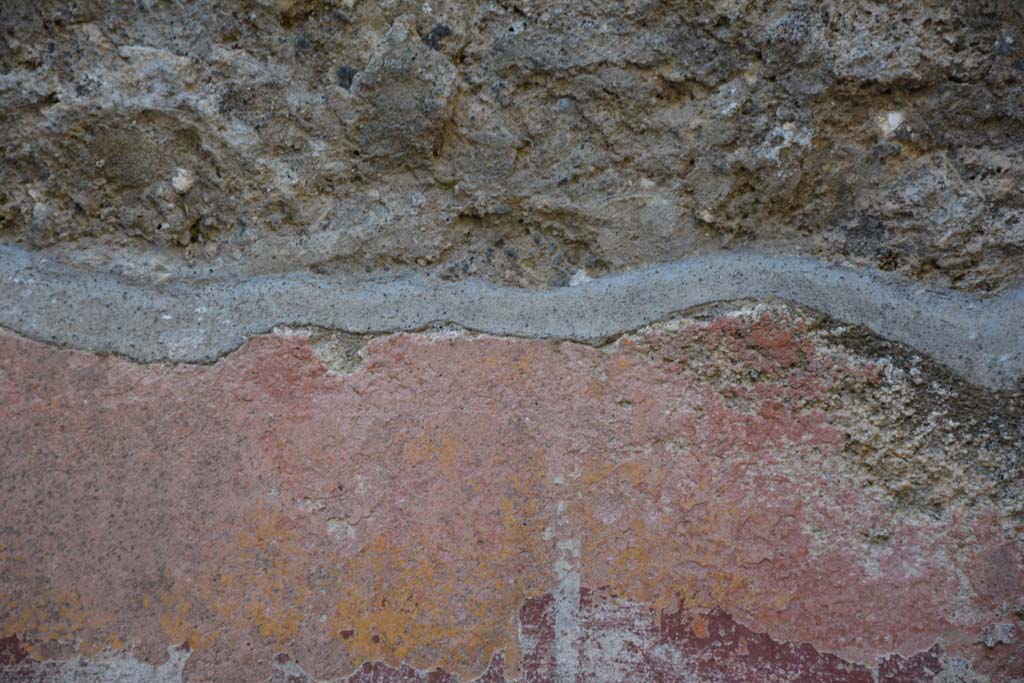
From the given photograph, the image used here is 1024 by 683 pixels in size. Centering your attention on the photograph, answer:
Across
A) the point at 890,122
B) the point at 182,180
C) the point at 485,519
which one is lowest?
the point at 485,519

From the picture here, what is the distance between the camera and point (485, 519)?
0.88 meters

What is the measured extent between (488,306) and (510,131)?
0.58ft

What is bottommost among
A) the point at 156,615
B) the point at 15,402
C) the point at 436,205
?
the point at 156,615

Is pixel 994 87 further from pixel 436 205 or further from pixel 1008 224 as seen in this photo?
pixel 436 205

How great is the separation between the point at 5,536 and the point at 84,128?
0.40 m

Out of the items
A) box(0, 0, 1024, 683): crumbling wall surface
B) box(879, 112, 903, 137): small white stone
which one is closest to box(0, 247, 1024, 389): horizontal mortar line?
box(0, 0, 1024, 683): crumbling wall surface

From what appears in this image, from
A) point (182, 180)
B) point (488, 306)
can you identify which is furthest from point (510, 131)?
point (182, 180)

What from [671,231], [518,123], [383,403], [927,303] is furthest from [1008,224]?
[383,403]

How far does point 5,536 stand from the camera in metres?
0.86

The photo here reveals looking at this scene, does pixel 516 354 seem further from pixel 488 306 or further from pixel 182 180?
pixel 182 180

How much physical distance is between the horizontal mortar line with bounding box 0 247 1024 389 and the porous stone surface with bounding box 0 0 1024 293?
0.02 m

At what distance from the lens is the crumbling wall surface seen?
0.86 m

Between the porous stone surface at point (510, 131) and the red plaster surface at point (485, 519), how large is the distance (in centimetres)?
12

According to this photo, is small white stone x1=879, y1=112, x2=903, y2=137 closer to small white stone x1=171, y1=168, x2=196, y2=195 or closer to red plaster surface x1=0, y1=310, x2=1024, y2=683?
red plaster surface x1=0, y1=310, x2=1024, y2=683
